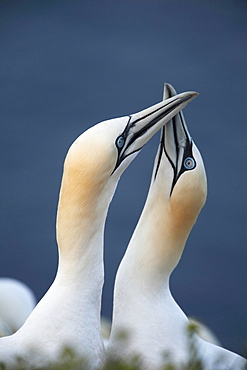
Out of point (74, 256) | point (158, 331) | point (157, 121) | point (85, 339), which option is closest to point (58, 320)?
point (85, 339)

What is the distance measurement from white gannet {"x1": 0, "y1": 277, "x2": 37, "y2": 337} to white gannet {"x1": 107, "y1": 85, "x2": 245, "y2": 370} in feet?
3.62

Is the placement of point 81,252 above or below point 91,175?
below

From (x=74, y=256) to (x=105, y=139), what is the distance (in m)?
0.47

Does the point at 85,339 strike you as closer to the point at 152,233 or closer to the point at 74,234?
the point at 74,234

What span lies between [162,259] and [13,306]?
1537 mm

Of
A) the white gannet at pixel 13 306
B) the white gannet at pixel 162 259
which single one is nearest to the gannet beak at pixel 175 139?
the white gannet at pixel 162 259

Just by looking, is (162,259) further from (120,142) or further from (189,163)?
(120,142)

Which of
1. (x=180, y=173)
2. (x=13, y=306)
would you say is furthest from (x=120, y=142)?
(x=13, y=306)

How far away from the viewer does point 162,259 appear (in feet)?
9.61

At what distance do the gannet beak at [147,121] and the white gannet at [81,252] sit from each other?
0.02 metres

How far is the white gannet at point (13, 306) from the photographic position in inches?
155

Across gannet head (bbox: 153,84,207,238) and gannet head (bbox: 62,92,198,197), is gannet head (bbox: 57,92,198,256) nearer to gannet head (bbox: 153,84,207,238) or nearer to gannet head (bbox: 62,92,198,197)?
gannet head (bbox: 62,92,198,197)

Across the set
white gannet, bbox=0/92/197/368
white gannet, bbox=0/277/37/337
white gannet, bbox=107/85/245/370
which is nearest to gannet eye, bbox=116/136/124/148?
white gannet, bbox=0/92/197/368

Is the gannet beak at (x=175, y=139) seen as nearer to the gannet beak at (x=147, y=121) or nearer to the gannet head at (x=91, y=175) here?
the gannet beak at (x=147, y=121)
